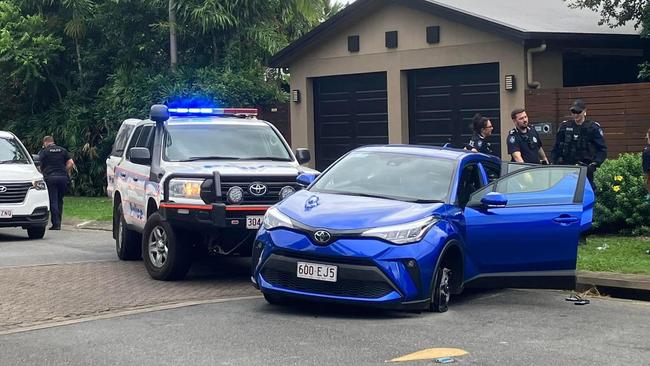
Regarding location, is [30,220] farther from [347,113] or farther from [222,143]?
[347,113]

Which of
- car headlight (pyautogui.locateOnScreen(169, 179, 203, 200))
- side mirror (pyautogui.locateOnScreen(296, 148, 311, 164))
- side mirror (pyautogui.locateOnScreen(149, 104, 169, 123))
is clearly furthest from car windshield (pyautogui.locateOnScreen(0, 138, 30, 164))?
car headlight (pyautogui.locateOnScreen(169, 179, 203, 200))

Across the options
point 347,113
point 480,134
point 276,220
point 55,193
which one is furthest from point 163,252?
point 347,113

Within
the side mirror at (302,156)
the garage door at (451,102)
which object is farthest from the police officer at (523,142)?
the garage door at (451,102)

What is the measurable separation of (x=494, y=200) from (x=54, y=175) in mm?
11675

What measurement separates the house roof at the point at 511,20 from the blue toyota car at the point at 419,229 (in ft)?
27.4

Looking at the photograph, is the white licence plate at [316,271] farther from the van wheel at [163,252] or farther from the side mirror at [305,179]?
the van wheel at [163,252]

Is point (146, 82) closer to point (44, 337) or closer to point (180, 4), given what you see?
point (180, 4)

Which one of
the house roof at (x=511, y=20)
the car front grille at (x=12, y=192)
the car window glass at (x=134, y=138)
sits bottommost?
the car front grille at (x=12, y=192)

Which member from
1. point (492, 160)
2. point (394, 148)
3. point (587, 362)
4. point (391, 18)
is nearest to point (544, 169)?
point (492, 160)

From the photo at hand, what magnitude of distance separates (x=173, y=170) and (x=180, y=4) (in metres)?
12.7

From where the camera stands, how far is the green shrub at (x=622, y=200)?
44.3ft

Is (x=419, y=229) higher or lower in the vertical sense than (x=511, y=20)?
lower

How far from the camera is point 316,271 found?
859cm

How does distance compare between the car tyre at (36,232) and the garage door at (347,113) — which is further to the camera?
the garage door at (347,113)
